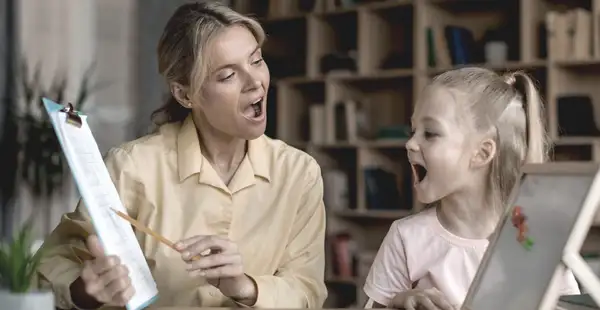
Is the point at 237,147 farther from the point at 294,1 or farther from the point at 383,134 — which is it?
the point at 294,1

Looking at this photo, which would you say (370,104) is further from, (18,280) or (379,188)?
(18,280)

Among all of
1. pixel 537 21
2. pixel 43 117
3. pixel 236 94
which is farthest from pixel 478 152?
pixel 43 117

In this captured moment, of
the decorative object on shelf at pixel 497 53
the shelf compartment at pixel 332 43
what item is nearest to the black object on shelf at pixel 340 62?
the shelf compartment at pixel 332 43

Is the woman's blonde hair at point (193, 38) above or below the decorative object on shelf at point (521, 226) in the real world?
above

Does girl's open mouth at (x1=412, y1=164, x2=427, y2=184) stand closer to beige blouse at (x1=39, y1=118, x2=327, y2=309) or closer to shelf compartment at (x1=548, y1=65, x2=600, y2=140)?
beige blouse at (x1=39, y1=118, x2=327, y2=309)

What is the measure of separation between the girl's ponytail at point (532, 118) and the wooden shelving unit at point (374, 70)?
242cm

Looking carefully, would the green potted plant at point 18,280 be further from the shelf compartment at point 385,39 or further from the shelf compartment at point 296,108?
the shelf compartment at point 296,108

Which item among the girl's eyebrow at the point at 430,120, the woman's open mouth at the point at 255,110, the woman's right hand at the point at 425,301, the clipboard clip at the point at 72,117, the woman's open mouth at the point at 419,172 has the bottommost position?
the woman's right hand at the point at 425,301

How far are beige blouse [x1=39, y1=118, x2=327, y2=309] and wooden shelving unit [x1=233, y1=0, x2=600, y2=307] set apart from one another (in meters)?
2.49

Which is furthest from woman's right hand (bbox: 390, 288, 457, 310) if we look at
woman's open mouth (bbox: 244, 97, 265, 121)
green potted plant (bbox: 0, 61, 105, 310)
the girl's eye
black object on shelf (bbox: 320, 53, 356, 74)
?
black object on shelf (bbox: 320, 53, 356, 74)

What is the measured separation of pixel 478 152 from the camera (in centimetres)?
137

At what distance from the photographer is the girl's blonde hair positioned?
138 centimetres

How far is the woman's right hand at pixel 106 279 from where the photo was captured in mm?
1081

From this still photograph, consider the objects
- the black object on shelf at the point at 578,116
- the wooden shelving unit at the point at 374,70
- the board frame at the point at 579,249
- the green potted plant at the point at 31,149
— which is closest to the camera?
the board frame at the point at 579,249
